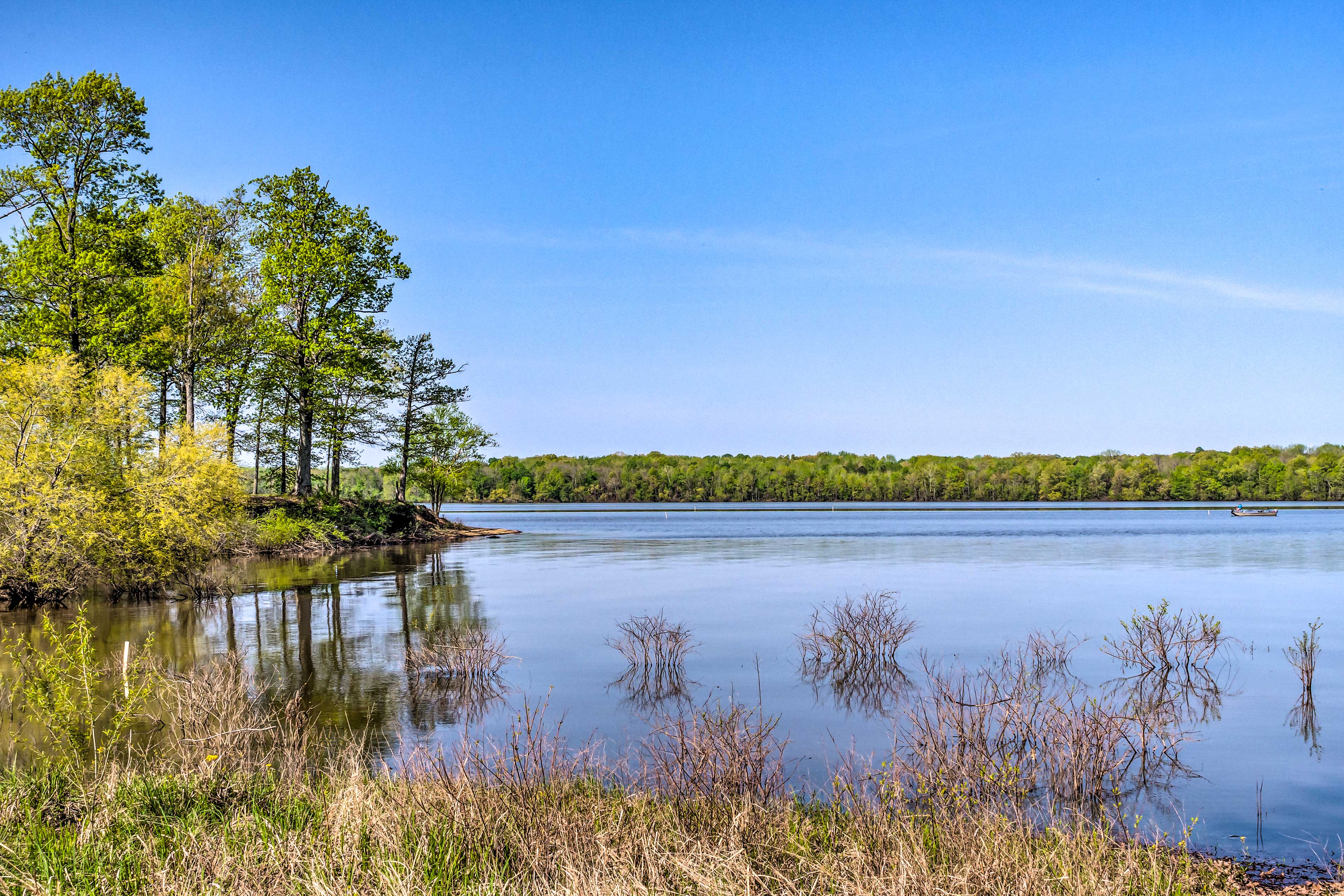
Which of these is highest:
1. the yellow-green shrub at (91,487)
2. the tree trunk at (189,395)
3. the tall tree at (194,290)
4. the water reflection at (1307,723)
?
the tall tree at (194,290)

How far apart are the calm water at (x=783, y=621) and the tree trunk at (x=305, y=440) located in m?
4.88

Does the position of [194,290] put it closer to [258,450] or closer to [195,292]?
[195,292]

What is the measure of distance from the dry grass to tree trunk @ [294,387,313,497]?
36.5 m

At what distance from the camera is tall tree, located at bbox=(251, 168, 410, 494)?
43250 millimetres

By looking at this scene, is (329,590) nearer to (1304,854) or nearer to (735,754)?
(735,754)

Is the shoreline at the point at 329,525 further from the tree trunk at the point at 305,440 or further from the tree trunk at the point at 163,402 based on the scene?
the tree trunk at the point at 163,402

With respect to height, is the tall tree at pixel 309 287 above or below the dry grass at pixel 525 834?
above

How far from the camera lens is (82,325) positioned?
3338 cm

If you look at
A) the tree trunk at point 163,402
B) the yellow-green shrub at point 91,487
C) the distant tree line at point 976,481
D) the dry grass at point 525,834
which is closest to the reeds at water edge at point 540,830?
the dry grass at point 525,834

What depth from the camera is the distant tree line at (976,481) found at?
16588cm

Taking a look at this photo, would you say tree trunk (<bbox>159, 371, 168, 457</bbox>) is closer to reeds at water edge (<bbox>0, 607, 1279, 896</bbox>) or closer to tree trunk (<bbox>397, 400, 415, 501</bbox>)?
tree trunk (<bbox>397, 400, 415, 501</bbox>)

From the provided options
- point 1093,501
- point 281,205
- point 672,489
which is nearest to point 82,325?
point 281,205

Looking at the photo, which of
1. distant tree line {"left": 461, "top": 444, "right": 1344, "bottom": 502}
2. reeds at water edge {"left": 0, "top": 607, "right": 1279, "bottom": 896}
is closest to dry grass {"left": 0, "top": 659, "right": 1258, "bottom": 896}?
reeds at water edge {"left": 0, "top": 607, "right": 1279, "bottom": 896}

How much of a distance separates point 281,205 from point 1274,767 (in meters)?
45.6
